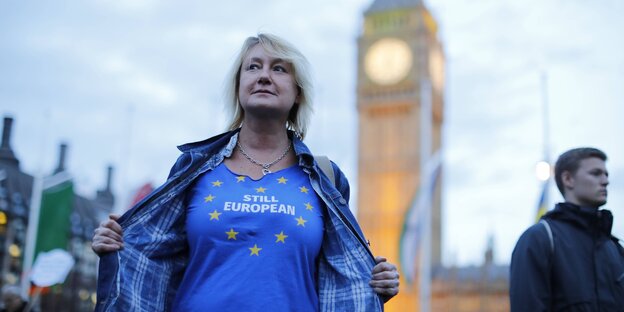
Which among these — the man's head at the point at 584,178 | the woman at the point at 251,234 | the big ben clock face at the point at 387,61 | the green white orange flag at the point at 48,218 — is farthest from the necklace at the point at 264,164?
the big ben clock face at the point at 387,61

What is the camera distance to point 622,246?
379 centimetres

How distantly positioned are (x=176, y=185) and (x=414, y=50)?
51.2 m

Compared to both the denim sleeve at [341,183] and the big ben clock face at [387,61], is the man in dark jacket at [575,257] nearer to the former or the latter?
the denim sleeve at [341,183]

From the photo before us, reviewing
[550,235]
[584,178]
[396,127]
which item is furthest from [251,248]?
[396,127]

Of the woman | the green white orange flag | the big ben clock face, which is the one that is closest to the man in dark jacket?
the woman

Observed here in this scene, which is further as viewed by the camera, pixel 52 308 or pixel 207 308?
pixel 52 308

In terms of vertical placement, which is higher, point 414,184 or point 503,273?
point 414,184

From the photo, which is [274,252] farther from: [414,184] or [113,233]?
[414,184]

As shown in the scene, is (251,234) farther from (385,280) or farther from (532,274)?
(532,274)

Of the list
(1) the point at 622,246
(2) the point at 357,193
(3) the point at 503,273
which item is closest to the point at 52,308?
(2) the point at 357,193

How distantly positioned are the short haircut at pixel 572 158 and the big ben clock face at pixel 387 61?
163 ft

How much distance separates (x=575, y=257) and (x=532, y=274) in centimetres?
22

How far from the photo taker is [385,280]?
92.3 inches

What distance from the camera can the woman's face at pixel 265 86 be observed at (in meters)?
2.54
